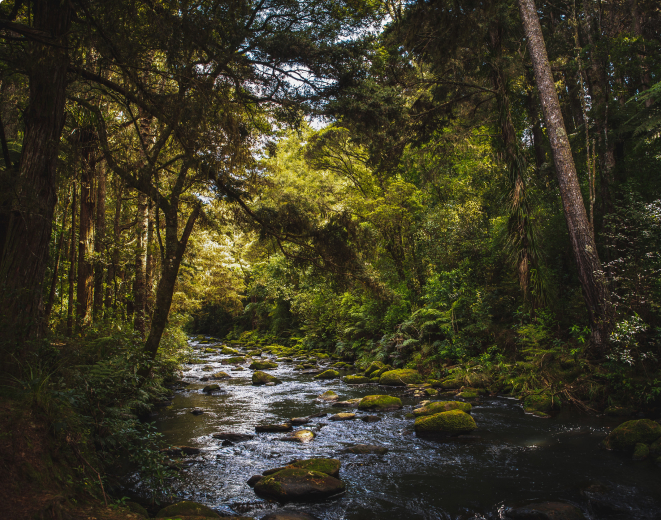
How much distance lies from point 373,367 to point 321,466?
9.35 metres

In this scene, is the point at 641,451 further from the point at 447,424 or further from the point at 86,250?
the point at 86,250

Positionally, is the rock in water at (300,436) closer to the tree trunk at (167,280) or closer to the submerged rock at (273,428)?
→ the submerged rock at (273,428)

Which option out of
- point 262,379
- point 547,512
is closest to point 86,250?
point 262,379

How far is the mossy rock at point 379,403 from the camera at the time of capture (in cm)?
955

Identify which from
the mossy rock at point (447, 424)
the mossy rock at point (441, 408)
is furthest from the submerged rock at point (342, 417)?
the mossy rock at point (447, 424)

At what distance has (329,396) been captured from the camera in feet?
36.6

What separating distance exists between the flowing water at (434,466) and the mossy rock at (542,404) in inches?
9.1

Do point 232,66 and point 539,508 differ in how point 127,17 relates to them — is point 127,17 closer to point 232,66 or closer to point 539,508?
point 232,66

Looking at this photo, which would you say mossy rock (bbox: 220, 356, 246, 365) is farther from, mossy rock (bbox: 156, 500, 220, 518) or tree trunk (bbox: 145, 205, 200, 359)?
mossy rock (bbox: 156, 500, 220, 518)

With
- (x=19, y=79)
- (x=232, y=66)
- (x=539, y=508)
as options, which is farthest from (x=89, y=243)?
(x=539, y=508)

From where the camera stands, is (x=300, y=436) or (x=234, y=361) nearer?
(x=300, y=436)

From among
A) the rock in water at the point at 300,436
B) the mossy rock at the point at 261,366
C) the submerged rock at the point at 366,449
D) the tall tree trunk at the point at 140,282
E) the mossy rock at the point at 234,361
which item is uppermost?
the tall tree trunk at the point at 140,282

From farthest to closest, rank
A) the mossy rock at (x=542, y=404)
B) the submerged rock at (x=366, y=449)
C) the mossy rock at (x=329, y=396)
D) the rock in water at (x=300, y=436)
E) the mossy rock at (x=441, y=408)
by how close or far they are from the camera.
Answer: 1. the mossy rock at (x=329, y=396)
2. the mossy rock at (x=542, y=404)
3. the mossy rock at (x=441, y=408)
4. the rock in water at (x=300, y=436)
5. the submerged rock at (x=366, y=449)

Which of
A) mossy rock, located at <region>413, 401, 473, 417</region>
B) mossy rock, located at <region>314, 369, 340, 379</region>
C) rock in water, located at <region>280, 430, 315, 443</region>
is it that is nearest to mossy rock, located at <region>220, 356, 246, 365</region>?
mossy rock, located at <region>314, 369, 340, 379</region>
